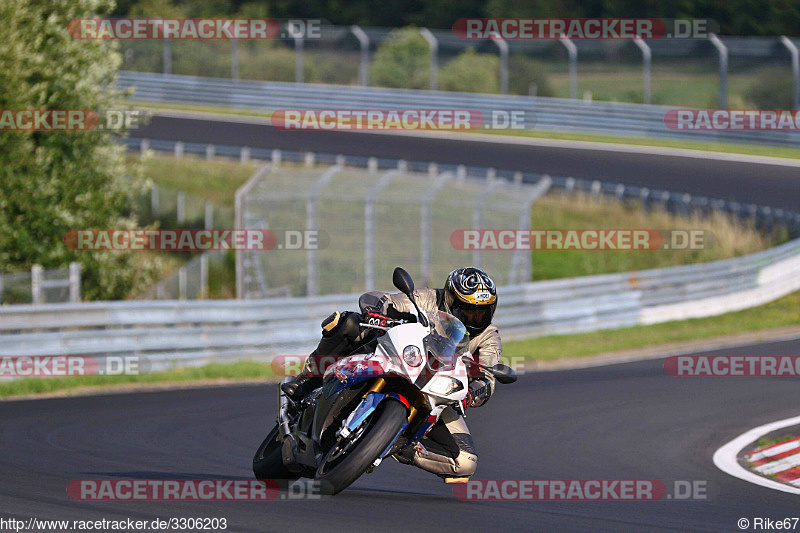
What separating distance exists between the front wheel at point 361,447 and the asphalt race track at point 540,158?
22364mm

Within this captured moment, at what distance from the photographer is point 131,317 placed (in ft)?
51.4

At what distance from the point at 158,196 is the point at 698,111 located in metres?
15.7

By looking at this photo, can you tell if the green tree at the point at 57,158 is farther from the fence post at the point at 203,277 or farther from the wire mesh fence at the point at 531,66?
the wire mesh fence at the point at 531,66

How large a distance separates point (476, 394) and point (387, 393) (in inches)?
25.8

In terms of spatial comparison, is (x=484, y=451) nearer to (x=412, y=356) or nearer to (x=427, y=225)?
(x=412, y=356)

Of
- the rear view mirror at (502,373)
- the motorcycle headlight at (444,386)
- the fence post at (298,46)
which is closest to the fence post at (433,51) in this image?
the fence post at (298,46)

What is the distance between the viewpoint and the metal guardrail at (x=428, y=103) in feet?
116

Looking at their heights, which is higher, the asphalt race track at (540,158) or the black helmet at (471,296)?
the asphalt race track at (540,158)

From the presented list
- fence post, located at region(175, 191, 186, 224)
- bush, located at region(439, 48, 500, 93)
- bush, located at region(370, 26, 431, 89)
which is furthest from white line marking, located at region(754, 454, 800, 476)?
bush, located at region(439, 48, 500, 93)

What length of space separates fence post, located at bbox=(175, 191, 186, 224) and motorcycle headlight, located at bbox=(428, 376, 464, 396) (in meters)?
21.4

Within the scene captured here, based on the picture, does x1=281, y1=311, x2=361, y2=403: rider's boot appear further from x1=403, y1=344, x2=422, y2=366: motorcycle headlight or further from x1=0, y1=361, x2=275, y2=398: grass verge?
x1=0, y1=361, x2=275, y2=398: grass verge

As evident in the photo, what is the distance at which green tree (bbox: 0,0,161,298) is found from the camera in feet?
68.4

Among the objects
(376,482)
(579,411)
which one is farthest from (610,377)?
(376,482)

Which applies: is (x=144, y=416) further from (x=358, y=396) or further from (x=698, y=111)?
(x=698, y=111)
